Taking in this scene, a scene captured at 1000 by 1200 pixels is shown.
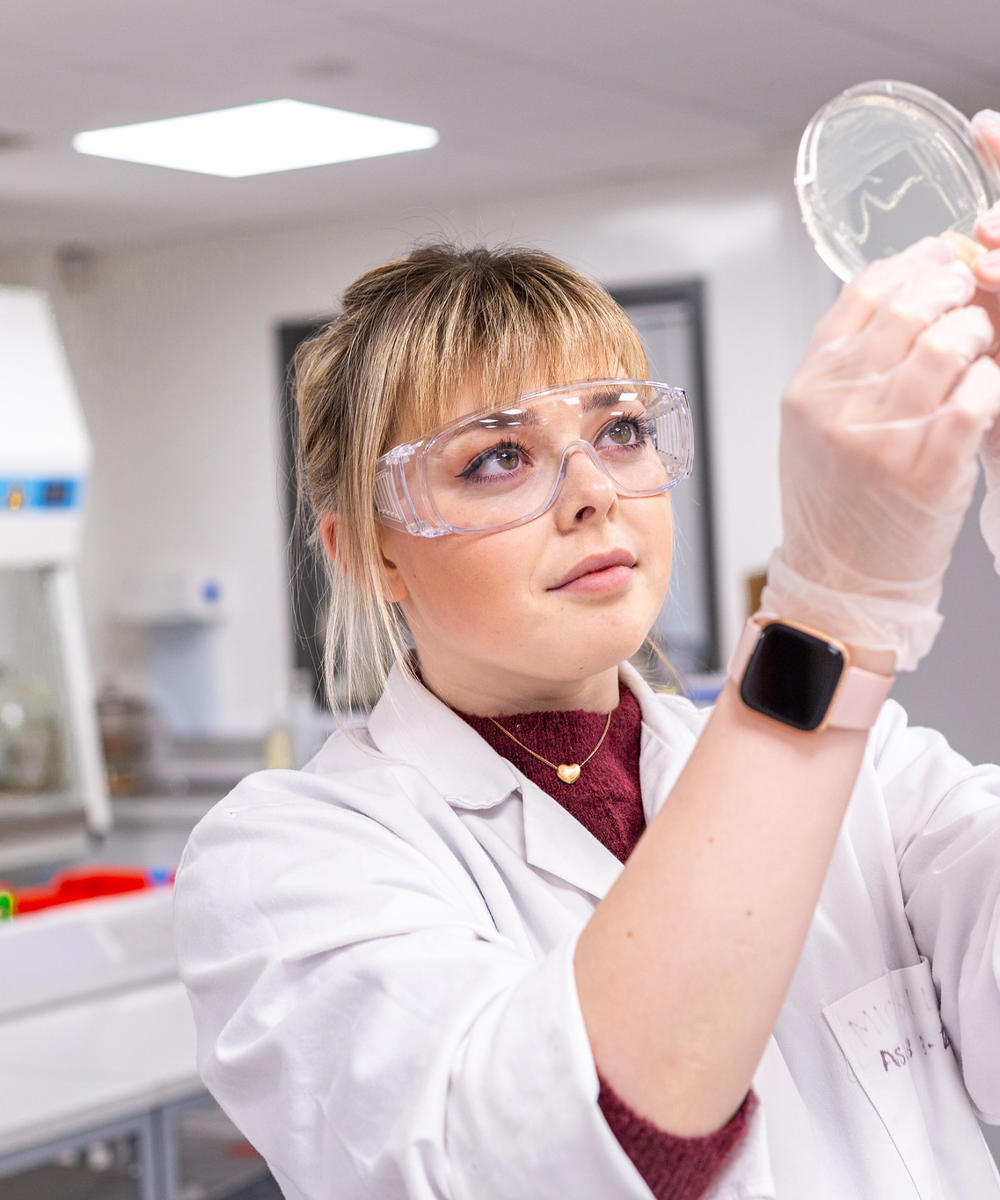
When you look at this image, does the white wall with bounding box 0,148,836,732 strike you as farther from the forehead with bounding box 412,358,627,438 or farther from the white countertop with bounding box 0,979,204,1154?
the forehead with bounding box 412,358,627,438

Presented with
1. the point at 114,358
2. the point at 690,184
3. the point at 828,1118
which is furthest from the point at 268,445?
the point at 828,1118

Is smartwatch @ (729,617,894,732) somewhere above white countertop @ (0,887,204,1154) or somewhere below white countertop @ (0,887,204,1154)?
above

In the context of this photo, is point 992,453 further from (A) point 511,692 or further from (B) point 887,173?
(A) point 511,692

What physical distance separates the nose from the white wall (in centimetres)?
362

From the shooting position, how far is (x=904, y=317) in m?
0.81

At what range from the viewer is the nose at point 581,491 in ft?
3.77

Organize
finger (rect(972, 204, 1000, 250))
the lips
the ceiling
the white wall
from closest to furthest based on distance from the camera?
finger (rect(972, 204, 1000, 250))
the lips
the ceiling
the white wall

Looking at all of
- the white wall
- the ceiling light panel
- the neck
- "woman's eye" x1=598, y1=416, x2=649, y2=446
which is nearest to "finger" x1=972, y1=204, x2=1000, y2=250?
"woman's eye" x1=598, y1=416, x2=649, y2=446

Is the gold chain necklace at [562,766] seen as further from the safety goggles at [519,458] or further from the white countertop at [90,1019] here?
the white countertop at [90,1019]

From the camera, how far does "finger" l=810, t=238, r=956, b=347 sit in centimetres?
83

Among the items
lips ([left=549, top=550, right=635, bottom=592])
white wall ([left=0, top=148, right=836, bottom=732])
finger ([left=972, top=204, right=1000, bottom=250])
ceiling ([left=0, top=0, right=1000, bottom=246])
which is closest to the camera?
finger ([left=972, top=204, right=1000, bottom=250])

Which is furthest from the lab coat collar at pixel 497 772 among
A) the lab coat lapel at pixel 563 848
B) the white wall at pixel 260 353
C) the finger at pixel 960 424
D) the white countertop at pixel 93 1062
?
the white wall at pixel 260 353

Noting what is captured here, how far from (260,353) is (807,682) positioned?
4.71 m

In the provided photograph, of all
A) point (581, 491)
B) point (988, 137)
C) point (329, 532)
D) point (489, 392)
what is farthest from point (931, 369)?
point (329, 532)
